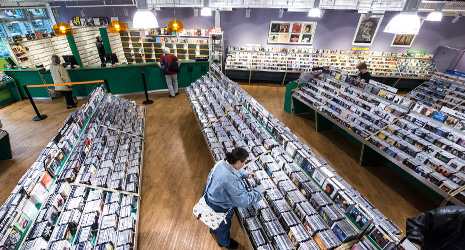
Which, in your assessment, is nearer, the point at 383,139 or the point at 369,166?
the point at 383,139

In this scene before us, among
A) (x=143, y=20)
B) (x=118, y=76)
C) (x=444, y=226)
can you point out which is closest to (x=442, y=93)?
(x=444, y=226)

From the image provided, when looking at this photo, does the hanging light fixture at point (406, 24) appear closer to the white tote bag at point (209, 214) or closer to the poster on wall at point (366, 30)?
the white tote bag at point (209, 214)

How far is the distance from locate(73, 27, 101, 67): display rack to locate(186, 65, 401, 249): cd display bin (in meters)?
12.4

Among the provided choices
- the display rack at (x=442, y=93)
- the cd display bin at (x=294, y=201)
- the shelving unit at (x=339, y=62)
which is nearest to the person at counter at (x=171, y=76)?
the shelving unit at (x=339, y=62)

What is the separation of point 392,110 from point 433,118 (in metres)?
0.73

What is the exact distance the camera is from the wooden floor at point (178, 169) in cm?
357

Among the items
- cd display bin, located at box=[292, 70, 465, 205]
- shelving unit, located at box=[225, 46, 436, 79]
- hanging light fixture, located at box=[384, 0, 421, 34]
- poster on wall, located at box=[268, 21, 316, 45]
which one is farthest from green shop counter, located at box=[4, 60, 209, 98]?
hanging light fixture, located at box=[384, 0, 421, 34]

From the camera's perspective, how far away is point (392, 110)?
4871mm

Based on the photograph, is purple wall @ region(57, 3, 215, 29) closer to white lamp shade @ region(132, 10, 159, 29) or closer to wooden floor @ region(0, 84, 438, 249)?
wooden floor @ region(0, 84, 438, 249)

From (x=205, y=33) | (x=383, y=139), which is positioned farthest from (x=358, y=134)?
(x=205, y=33)

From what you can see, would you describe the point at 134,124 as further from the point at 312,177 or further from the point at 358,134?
the point at 358,134

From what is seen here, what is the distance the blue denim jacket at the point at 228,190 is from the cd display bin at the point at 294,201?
431 millimetres

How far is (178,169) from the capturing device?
4840 millimetres

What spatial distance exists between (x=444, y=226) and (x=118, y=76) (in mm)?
9501
